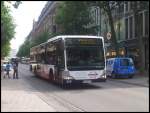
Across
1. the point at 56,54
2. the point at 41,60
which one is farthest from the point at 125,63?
the point at 56,54

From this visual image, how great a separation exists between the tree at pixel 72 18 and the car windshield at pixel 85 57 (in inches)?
915

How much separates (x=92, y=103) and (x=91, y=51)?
8.68 metres

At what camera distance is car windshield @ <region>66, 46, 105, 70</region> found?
26.0 metres

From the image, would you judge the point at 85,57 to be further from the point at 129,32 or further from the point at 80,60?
the point at 129,32

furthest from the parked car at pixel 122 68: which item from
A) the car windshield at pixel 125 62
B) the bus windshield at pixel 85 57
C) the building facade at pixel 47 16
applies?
the bus windshield at pixel 85 57

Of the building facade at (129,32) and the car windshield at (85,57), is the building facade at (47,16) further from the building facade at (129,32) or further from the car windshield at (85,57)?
the building facade at (129,32)

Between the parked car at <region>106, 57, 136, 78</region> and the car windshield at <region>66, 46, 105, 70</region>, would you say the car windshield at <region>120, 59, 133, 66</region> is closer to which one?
the parked car at <region>106, 57, 136, 78</region>

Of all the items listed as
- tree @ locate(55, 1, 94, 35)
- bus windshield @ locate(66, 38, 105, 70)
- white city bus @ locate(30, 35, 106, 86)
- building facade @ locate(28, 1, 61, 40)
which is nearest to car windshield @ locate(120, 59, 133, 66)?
building facade @ locate(28, 1, 61, 40)

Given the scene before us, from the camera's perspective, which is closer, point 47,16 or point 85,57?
point 47,16

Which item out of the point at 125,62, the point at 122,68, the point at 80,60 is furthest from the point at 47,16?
the point at 125,62

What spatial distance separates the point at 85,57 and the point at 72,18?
29938 millimetres

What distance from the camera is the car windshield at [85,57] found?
85.3ft

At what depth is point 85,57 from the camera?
26.2 metres

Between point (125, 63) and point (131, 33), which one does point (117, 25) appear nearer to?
point (131, 33)
